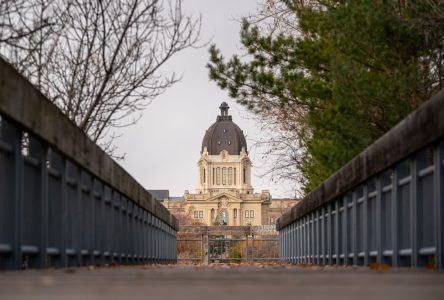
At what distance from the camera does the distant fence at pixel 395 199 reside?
920cm

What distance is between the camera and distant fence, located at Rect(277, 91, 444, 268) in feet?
30.2

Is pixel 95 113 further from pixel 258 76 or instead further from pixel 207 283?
pixel 207 283

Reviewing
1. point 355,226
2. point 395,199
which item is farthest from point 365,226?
point 395,199

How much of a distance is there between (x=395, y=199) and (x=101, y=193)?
5.30 meters

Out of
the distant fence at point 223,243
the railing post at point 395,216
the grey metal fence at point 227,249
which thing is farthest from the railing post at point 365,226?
the grey metal fence at point 227,249

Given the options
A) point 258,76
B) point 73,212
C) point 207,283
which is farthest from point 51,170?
point 258,76

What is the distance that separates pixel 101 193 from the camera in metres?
15.3

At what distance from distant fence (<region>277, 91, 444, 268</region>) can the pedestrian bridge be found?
0.04ft

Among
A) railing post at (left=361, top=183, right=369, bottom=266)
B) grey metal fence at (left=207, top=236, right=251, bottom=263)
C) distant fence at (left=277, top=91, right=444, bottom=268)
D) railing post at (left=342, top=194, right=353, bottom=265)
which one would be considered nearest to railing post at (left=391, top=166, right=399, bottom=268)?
distant fence at (left=277, top=91, right=444, bottom=268)

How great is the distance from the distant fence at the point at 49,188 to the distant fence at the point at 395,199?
3251 millimetres

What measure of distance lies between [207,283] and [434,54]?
54.5ft

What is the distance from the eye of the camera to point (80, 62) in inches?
795

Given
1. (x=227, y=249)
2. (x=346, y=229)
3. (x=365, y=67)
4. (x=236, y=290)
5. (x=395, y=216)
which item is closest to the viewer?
(x=236, y=290)

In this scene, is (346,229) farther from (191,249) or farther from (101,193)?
(191,249)
